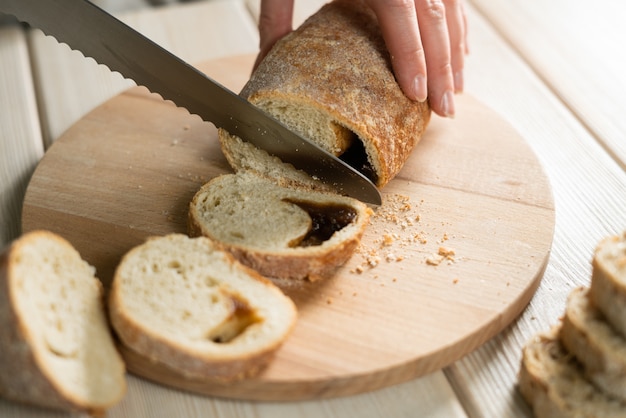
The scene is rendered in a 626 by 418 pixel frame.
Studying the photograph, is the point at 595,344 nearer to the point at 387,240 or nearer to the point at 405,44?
the point at 387,240

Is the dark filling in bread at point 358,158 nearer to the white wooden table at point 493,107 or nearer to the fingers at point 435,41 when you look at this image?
the fingers at point 435,41

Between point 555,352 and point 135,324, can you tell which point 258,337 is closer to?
point 135,324

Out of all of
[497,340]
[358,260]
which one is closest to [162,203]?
[358,260]

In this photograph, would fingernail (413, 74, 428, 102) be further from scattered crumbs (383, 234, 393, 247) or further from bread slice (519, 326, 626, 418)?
bread slice (519, 326, 626, 418)

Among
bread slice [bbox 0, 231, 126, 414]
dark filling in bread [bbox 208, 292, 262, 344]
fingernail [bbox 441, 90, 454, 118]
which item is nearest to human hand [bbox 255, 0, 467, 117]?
fingernail [bbox 441, 90, 454, 118]

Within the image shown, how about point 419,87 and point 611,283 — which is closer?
point 611,283

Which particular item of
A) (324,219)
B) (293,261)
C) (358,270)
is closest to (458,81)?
(324,219)

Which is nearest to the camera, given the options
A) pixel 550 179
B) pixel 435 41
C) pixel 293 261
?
pixel 293 261
